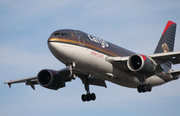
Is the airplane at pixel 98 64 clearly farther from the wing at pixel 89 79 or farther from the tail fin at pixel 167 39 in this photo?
the tail fin at pixel 167 39

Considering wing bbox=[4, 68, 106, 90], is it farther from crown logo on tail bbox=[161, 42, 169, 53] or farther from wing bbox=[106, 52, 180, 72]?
crown logo on tail bbox=[161, 42, 169, 53]

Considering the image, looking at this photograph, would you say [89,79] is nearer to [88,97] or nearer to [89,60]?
[88,97]

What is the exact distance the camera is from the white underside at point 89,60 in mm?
27750

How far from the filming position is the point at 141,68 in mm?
30234

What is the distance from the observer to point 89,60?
29.2 metres

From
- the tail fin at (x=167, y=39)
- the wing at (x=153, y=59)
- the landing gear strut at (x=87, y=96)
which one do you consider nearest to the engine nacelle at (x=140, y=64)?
the wing at (x=153, y=59)

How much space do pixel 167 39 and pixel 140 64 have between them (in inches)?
521

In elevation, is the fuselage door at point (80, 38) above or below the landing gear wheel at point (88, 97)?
above

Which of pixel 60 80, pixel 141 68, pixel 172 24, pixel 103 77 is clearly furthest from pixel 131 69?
pixel 172 24

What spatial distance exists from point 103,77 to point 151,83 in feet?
25.6

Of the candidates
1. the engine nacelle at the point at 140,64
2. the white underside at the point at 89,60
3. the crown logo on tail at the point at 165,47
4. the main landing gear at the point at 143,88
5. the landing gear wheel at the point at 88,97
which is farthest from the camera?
the crown logo on tail at the point at 165,47

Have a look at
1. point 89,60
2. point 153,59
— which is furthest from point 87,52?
point 153,59

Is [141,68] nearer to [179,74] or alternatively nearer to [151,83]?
[151,83]

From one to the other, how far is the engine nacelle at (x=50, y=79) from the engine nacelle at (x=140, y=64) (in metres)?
9.47
